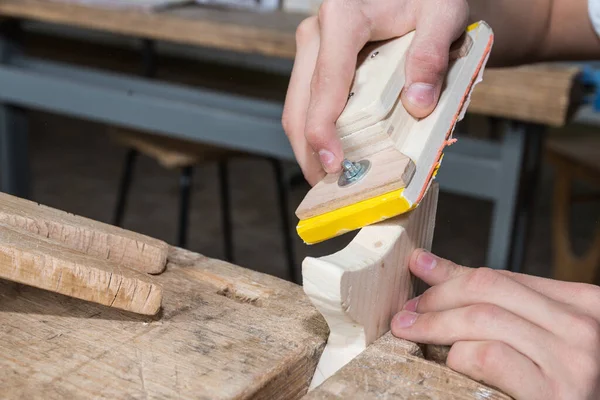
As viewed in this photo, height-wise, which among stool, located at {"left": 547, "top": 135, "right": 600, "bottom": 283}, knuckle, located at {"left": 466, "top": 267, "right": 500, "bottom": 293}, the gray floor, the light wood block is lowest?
the gray floor

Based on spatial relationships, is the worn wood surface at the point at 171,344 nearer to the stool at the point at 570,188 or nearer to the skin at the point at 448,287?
the skin at the point at 448,287

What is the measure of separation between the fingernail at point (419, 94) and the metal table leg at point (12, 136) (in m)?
1.85

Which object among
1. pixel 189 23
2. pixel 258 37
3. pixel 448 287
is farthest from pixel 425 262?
pixel 189 23

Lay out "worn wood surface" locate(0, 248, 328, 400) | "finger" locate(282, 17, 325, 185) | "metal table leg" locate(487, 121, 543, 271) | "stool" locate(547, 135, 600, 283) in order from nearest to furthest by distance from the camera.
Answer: "worn wood surface" locate(0, 248, 328, 400) → "finger" locate(282, 17, 325, 185) → "metal table leg" locate(487, 121, 543, 271) → "stool" locate(547, 135, 600, 283)

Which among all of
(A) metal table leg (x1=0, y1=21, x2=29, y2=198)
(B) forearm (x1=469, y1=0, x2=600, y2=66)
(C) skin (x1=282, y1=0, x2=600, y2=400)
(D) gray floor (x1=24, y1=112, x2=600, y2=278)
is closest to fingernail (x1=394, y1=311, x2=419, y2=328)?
(C) skin (x1=282, y1=0, x2=600, y2=400)

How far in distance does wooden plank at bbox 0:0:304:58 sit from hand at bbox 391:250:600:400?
126 centimetres

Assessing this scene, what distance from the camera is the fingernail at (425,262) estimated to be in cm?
60

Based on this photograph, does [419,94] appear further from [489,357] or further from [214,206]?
[214,206]

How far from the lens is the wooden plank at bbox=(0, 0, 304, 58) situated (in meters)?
1.78

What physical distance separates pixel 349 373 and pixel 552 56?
2.63 feet

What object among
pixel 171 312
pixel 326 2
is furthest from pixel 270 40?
pixel 171 312

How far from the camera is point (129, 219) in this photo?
10.8 feet

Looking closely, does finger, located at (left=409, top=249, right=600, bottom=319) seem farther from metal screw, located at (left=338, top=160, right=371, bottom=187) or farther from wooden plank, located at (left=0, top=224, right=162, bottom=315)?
wooden plank, located at (left=0, top=224, right=162, bottom=315)

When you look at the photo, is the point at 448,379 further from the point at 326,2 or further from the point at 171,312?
the point at 326,2
